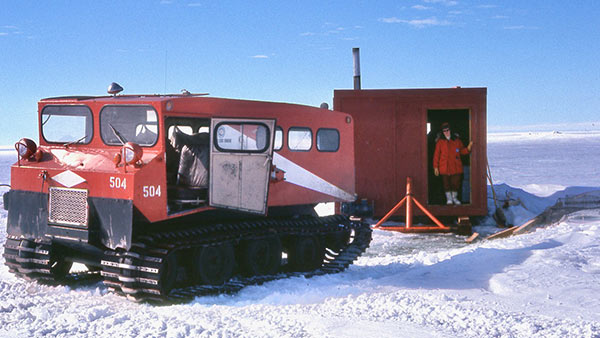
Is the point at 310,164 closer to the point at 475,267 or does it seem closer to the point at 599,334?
A: the point at 475,267

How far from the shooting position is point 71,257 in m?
8.47

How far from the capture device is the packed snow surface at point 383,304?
20.2ft

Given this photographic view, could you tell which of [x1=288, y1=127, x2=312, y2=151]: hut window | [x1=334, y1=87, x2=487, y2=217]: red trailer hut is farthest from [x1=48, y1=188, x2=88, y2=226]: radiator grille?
[x1=334, y1=87, x2=487, y2=217]: red trailer hut

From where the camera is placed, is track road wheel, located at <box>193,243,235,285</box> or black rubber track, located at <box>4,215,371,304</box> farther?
track road wheel, located at <box>193,243,235,285</box>

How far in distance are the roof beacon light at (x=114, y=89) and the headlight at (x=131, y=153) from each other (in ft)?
5.66

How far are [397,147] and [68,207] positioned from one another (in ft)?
31.0

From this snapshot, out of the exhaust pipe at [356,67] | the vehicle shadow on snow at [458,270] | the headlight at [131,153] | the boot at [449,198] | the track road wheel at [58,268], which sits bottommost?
the vehicle shadow on snow at [458,270]

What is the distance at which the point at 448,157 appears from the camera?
15242mm

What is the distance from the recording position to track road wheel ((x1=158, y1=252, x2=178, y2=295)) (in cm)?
760

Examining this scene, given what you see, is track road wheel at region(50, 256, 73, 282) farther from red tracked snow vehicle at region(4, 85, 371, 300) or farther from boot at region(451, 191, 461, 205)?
boot at region(451, 191, 461, 205)

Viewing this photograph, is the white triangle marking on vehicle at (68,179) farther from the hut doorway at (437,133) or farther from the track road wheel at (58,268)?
the hut doorway at (437,133)

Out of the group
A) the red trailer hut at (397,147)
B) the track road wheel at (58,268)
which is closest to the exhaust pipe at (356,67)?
the red trailer hut at (397,147)

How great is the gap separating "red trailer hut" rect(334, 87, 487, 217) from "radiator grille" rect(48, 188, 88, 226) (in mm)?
8809

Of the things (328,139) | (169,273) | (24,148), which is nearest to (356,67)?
(328,139)
